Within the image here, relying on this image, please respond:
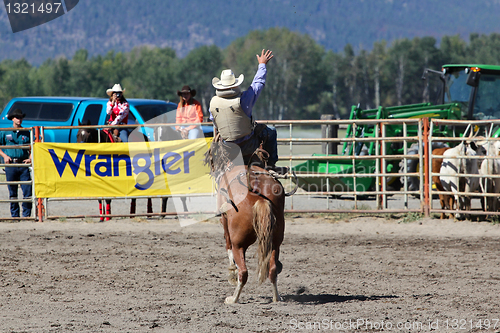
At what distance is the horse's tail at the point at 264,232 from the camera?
16.4ft

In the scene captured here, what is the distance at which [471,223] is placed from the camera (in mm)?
9719

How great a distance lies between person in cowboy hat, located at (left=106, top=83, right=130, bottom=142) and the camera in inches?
410

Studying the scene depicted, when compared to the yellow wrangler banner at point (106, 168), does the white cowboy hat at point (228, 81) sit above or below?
above

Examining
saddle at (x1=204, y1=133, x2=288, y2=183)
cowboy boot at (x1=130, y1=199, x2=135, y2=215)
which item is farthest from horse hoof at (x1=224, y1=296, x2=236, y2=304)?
cowboy boot at (x1=130, y1=199, x2=135, y2=215)

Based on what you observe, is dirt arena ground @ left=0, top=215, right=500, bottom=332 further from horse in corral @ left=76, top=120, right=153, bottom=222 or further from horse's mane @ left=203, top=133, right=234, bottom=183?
horse's mane @ left=203, top=133, right=234, bottom=183

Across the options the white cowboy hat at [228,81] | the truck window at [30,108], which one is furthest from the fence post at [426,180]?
the truck window at [30,108]

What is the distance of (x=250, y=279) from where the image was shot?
637 centimetres

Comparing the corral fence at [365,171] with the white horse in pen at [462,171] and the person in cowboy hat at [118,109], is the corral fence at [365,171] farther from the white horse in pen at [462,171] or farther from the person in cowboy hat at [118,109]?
the person in cowboy hat at [118,109]

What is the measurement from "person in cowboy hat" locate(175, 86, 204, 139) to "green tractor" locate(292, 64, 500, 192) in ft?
8.69

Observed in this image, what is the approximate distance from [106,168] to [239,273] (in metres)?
5.62

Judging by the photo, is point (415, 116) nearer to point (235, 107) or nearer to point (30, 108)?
point (235, 107)

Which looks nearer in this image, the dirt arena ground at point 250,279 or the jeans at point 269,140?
the dirt arena ground at point 250,279

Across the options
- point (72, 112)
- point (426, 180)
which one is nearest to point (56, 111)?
point (72, 112)

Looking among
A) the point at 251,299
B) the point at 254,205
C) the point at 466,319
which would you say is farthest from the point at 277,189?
the point at 466,319
